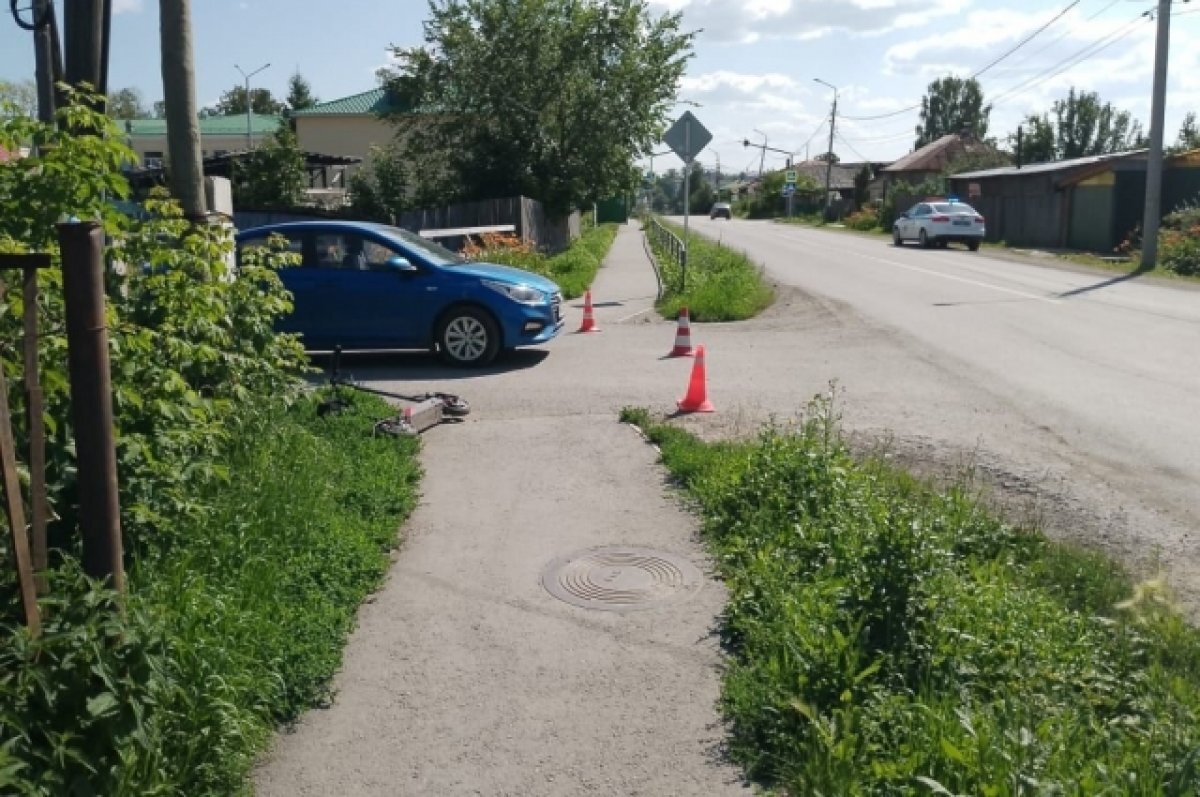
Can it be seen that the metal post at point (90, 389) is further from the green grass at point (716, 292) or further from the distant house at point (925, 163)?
the distant house at point (925, 163)

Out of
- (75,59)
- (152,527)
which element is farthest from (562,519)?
(75,59)

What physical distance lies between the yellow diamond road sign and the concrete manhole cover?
1493 centimetres

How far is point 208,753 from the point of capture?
3873mm

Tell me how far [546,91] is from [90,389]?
28416 mm

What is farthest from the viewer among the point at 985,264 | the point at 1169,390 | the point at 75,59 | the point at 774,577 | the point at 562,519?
the point at 985,264

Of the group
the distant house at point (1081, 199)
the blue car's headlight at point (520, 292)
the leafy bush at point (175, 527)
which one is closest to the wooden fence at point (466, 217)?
the blue car's headlight at point (520, 292)

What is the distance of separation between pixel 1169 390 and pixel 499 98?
2347 centimetres

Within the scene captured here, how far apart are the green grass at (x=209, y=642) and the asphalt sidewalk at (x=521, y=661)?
6.9 inches

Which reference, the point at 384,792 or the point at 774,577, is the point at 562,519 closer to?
the point at 774,577

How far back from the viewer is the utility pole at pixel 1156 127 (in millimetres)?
25688

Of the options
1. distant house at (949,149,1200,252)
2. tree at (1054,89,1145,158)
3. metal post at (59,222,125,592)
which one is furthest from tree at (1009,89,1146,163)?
metal post at (59,222,125,592)

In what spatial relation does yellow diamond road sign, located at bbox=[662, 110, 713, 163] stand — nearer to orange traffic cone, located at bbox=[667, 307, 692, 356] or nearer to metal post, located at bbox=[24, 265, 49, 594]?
orange traffic cone, located at bbox=[667, 307, 692, 356]

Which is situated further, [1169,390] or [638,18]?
[638,18]

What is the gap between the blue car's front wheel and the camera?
12.4 meters
